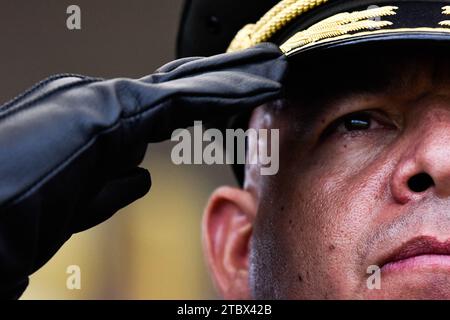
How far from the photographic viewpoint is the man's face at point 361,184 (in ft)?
4.11

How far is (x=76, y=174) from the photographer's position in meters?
1.16

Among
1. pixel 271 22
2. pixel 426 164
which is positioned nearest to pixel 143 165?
pixel 271 22

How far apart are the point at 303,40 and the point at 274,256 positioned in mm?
318

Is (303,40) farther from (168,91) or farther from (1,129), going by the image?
(1,129)

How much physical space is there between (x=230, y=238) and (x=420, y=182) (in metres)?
0.51

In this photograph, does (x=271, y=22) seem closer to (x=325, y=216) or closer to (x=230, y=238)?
(x=325, y=216)

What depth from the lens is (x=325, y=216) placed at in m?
1.38

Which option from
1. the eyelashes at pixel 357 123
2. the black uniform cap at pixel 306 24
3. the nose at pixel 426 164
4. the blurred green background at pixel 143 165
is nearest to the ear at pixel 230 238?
the black uniform cap at pixel 306 24

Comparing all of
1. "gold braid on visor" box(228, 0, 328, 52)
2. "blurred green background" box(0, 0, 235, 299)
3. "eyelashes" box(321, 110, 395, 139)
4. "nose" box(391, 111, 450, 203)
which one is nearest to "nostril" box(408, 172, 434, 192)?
"nose" box(391, 111, 450, 203)

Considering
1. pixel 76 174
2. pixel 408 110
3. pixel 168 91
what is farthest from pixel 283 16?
pixel 76 174

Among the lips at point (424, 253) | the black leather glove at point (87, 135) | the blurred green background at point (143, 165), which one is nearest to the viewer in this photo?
the black leather glove at point (87, 135)

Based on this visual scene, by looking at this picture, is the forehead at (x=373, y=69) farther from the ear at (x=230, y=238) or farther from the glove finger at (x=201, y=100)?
the ear at (x=230, y=238)

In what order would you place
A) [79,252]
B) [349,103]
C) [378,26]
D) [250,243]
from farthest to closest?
[79,252] → [250,243] → [349,103] → [378,26]
